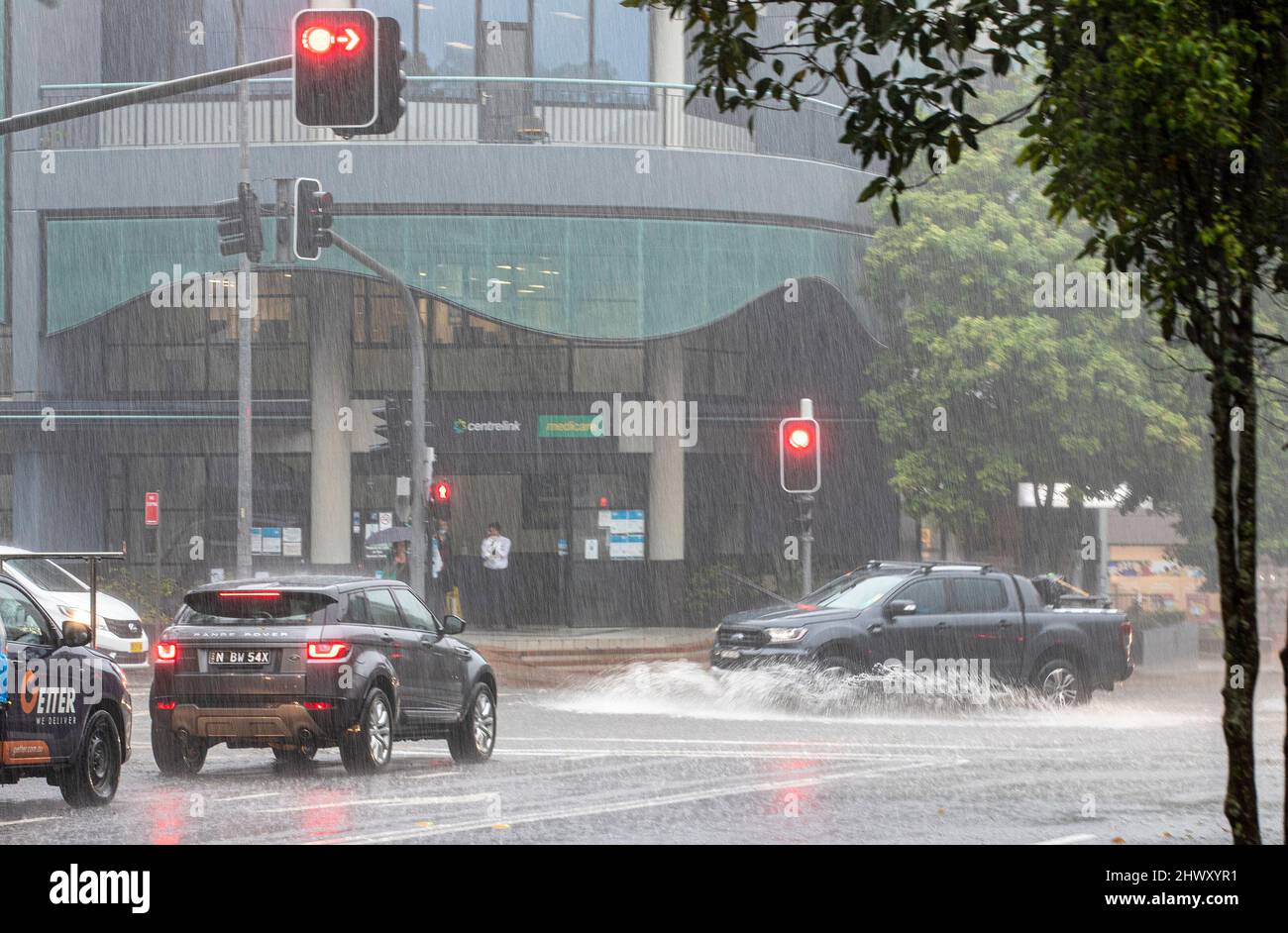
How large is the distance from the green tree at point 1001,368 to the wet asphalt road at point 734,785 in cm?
1336

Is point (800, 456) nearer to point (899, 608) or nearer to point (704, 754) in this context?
point (899, 608)

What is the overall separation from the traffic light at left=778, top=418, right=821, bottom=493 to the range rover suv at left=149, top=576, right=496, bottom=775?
9776 mm

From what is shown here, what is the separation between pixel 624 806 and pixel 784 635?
7.15 m

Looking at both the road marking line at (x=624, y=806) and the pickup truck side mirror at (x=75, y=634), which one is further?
the pickup truck side mirror at (x=75, y=634)

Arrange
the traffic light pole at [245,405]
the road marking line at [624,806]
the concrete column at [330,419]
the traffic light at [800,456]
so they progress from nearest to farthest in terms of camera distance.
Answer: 1. the road marking line at [624,806]
2. the traffic light at [800,456]
3. the traffic light pole at [245,405]
4. the concrete column at [330,419]

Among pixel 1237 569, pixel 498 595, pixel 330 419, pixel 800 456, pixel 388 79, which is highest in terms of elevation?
pixel 388 79

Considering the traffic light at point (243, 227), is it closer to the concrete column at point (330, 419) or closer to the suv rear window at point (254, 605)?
the concrete column at point (330, 419)

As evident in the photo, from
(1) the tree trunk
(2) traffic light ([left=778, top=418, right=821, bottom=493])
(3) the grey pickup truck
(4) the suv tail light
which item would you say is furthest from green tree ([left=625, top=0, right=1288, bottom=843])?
(2) traffic light ([left=778, top=418, right=821, bottom=493])

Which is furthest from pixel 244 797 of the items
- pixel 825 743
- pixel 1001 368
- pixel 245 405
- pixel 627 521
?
pixel 1001 368

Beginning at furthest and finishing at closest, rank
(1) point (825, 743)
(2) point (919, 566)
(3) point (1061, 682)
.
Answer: (3) point (1061, 682), (2) point (919, 566), (1) point (825, 743)

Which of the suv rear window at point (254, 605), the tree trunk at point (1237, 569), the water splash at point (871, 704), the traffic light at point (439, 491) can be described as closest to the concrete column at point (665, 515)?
the traffic light at point (439, 491)

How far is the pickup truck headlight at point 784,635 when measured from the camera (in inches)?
758

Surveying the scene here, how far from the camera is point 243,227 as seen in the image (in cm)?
2716
